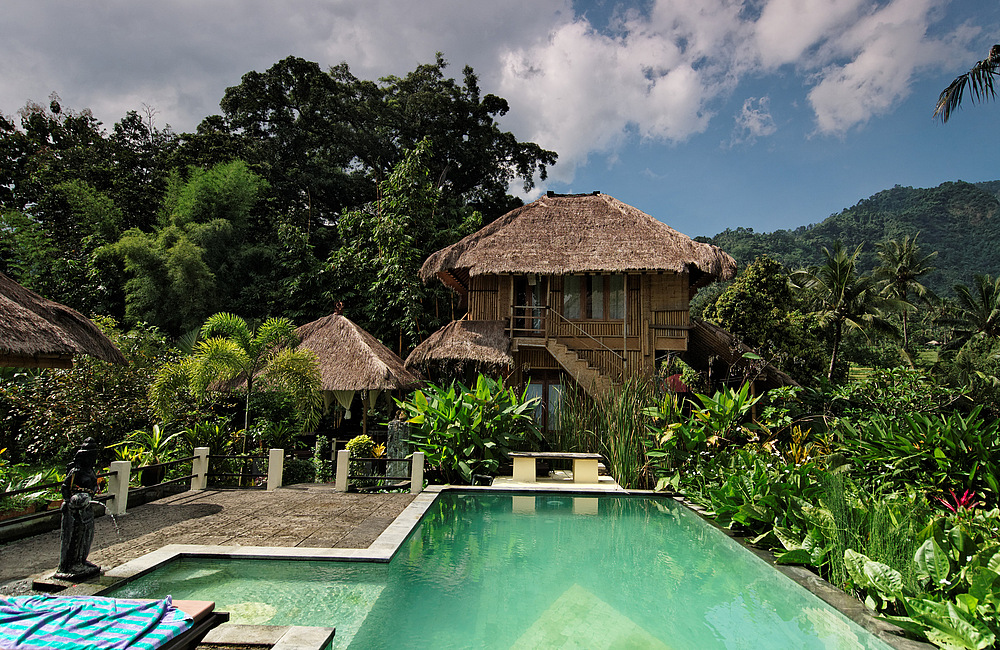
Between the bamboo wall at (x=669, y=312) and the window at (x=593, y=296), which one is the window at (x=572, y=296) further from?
the bamboo wall at (x=669, y=312)

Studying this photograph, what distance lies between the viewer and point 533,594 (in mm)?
4309

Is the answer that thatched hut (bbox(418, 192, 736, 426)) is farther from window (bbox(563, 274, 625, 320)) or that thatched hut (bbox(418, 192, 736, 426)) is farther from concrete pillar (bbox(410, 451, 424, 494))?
concrete pillar (bbox(410, 451, 424, 494))

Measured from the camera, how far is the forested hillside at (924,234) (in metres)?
47.5

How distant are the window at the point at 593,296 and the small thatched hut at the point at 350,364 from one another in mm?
4020

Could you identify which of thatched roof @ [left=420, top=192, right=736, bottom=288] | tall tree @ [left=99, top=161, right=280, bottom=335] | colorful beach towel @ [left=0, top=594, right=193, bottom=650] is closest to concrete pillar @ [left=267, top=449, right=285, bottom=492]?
colorful beach towel @ [left=0, top=594, right=193, bottom=650]

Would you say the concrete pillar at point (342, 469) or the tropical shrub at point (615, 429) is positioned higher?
the tropical shrub at point (615, 429)

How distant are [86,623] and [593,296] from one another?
1137cm

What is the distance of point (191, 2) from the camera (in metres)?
7.14

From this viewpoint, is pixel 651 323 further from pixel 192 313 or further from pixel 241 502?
pixel 192 313

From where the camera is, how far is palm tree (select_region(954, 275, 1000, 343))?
2289 cm

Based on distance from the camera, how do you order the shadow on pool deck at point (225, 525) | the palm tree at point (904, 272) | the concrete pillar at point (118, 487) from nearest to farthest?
the shadow on pool deck at point (225, 525) → the concrete pillar at point (118, 487) → the palm tree at point (904, 272)

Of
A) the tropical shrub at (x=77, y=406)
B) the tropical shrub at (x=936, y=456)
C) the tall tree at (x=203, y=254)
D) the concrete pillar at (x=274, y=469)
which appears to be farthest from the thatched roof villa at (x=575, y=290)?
the tall tree at (x=203, y=254)

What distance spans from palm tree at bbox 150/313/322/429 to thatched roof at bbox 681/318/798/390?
890cm

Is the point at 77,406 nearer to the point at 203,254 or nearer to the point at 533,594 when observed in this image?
the point at 533,594
